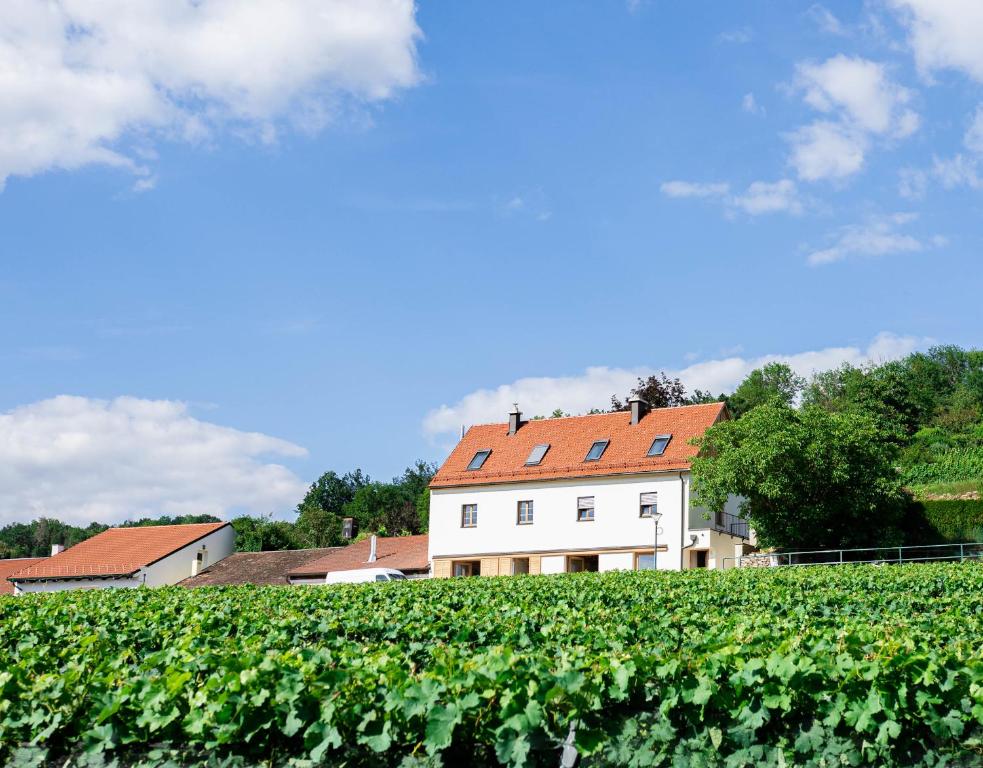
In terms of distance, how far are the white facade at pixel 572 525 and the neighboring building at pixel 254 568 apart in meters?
9.17

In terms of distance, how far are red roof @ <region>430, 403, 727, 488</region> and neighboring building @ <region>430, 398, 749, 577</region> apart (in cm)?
6

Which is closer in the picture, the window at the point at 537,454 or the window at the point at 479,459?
the window at the point at 537,454

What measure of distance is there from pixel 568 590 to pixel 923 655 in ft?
55.2

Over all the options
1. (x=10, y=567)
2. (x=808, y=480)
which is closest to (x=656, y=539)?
(x=808, y=480)

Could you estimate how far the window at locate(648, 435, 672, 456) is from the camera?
161 feet

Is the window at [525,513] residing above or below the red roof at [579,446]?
below

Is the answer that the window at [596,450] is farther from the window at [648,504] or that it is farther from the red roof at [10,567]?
the red roof at [10,567]

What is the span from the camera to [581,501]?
49.6 m

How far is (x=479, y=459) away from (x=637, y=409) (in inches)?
335

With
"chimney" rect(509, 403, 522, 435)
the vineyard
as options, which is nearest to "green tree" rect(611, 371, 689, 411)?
"chimney" rect(509, 403, 522, 435)

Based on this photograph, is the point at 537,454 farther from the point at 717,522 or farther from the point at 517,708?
the point at 517,708

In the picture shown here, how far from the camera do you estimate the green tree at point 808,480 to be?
40500 millimetres

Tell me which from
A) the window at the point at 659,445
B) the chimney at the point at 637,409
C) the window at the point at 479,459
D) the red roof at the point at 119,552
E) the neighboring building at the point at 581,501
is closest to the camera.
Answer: the neighboring building at the point at 581,501

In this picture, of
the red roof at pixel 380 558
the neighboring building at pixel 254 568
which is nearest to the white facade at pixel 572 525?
the red roof at pixel 380 558
